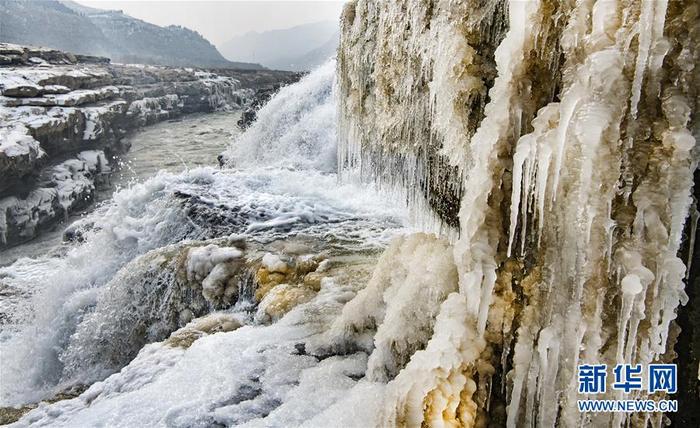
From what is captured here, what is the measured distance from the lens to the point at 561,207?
2.15 m

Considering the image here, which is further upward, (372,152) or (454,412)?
(372,152)

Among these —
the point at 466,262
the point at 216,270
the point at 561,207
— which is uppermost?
the point at 561,207

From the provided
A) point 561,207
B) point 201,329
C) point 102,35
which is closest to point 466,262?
point 561,207

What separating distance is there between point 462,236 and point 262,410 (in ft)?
6.60

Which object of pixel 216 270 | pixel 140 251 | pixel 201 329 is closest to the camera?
pixel 201 329

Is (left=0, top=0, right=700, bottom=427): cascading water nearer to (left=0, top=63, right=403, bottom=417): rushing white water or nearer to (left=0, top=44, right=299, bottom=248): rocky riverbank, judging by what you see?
(left=0, top=63, right=403, bottom=417): rushing white water

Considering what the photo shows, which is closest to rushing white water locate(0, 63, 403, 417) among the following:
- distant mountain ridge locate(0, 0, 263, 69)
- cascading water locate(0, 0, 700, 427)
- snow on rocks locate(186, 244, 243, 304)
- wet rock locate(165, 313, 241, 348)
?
cascading water locate(0, 0, 700, 427)

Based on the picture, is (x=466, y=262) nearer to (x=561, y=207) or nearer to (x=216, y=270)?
(x=561, y=207)

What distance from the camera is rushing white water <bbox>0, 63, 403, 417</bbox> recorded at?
249 inches

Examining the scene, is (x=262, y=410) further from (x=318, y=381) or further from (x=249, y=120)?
(x=249, y=120)

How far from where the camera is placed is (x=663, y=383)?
2123 millimetres

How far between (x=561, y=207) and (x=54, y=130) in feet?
59.4

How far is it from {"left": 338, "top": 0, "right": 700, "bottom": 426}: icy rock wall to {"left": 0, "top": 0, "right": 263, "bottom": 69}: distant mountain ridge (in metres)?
57.2

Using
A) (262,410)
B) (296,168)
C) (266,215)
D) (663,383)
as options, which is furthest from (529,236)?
(296,168)
